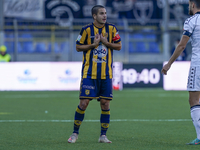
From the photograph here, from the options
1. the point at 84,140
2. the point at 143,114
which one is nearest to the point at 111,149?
the point at 84,140

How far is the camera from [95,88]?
5.37m

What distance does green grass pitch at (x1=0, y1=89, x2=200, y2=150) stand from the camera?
5.14 m

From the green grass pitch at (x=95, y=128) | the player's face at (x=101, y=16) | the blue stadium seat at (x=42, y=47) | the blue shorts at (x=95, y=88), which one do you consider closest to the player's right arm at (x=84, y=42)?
the player's face at (x=101, y=16)

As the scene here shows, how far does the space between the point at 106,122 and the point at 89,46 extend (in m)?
0.99

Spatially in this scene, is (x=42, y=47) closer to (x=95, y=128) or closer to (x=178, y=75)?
(x=178, y=75)

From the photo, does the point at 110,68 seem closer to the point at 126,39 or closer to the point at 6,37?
the point at 126,39

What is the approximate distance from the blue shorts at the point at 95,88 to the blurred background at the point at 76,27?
47.3 feet

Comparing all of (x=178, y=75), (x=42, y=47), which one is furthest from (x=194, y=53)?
(x=42, y=47)

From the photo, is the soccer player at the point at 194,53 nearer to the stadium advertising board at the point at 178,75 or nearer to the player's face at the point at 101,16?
the player's face at the point at 101,16

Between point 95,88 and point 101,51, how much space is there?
466 millimetres

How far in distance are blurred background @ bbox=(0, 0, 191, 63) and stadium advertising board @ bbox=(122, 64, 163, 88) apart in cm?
363

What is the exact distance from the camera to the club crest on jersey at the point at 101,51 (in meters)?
5.36

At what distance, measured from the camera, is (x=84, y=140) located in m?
5.58

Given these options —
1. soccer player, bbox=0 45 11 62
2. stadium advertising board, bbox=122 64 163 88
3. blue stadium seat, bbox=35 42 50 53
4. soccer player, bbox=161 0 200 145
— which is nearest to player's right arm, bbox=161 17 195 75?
soccer player, bbox=161 0 200 145
